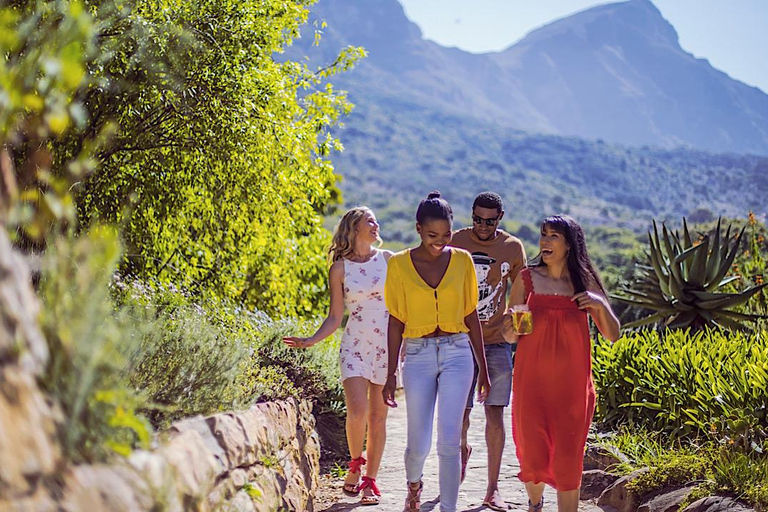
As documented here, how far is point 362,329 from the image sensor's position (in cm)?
661

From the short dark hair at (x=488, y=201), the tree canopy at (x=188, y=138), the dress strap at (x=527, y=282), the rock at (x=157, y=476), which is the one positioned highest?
the tree canopy at (x=188, y=138)

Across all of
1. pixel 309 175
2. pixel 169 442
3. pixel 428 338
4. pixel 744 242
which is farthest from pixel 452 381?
pixel 744 242

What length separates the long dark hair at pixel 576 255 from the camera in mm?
5410

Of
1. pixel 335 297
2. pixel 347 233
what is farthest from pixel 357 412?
pixel 347 233

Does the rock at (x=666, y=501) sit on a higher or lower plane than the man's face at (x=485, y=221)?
lower

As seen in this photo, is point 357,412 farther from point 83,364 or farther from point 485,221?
point 83,364

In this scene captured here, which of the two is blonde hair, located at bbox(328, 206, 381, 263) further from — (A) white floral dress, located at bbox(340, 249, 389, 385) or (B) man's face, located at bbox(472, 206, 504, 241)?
(B) man's face, located at bbox(472, 206, 504, 241)

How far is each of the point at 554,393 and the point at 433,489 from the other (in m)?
2.47

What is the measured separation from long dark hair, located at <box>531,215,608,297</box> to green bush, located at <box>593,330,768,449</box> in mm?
1593

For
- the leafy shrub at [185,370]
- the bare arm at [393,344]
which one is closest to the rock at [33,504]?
the leafy shrub at [185,370]

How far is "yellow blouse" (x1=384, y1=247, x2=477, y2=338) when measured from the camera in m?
5.37

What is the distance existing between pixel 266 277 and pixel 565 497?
339 inches

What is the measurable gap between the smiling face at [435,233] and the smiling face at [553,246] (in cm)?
62

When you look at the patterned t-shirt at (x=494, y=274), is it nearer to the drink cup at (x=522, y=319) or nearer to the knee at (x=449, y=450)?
the drink cup at (x=522, y=319)
